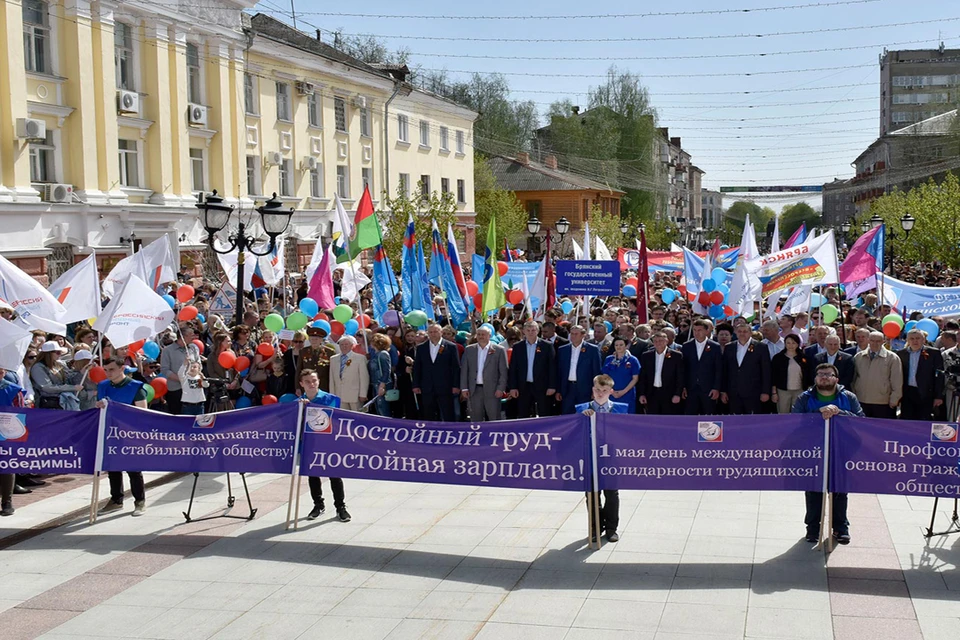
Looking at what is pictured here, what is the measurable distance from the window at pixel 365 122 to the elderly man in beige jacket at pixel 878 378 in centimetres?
3303

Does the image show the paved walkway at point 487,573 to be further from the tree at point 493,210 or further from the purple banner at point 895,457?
the tree at point 493,210

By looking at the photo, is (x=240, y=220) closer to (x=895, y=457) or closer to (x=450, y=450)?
(x=450, y=450)

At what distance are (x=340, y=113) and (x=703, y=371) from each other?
30.8 meters

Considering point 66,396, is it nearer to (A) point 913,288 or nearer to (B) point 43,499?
(B) point 43,499

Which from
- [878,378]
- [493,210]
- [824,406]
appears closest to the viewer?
[824,406]

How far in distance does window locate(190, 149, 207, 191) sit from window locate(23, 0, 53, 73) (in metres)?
6.75

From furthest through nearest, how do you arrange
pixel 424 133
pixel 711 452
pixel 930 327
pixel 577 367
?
pixel 424 133
pixel 930 327
pixel 577 367
pixel 711 452

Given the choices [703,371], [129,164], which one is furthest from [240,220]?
[129,164]

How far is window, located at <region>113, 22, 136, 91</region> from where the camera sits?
28.7m

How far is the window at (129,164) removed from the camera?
29312 millimetres

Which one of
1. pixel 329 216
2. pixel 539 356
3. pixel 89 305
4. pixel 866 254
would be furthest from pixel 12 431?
pixel 329 216

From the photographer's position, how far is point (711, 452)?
29.7 ft

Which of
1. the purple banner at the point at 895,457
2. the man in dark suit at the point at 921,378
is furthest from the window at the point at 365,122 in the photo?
the purple banner at the point at 895,457

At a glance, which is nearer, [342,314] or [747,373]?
[747,373]
